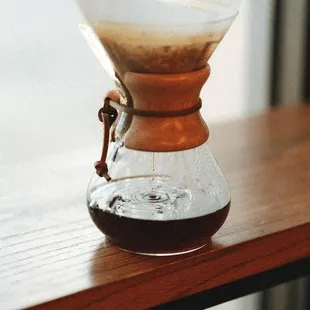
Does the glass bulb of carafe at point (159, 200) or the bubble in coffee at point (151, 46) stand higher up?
the bubble in coffee at point (151, 46)

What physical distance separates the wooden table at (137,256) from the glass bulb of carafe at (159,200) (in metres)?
0.02

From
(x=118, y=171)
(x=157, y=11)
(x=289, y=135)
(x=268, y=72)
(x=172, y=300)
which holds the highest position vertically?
(x=157, y=11)

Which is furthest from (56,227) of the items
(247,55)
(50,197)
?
(247,55)

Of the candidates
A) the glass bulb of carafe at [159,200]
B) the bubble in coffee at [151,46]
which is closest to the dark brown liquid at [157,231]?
the glass bulb of carafe at [159,200]

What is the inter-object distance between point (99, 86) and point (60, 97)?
0.27 feet

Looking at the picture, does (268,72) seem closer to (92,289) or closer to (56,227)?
(56,227)

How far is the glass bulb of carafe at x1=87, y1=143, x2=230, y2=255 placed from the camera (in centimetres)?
70

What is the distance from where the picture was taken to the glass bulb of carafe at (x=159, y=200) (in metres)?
0.70

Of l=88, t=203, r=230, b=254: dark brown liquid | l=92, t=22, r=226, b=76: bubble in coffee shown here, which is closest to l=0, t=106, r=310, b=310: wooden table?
l=88, t=203, r=230, b=254: dark brown liquid

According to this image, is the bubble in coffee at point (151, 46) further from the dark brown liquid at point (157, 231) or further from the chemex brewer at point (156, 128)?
the dark brown liquid at point (157, 231)

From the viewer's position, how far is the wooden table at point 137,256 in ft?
2.20

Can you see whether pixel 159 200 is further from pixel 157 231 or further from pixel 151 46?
pixel 151 46

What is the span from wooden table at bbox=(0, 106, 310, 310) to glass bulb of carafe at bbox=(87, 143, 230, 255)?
2 centimetres

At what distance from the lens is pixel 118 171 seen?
2.40 ft
